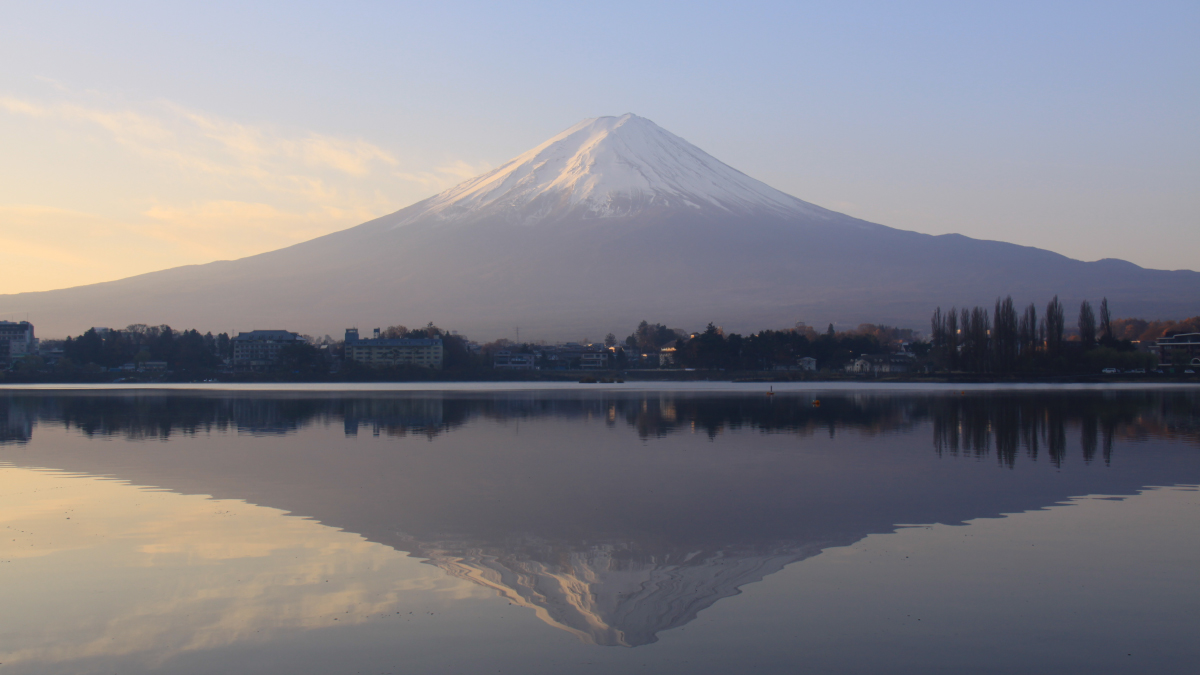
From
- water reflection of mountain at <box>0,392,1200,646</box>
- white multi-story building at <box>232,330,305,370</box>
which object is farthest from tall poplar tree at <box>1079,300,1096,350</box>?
white multi-story building at <box>232,330,305,370</box>

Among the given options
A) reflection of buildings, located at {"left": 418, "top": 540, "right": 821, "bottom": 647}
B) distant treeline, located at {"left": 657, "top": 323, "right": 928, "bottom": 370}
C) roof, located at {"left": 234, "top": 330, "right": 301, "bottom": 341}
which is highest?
roof, located at {"left": 234, "top": 330, "right": 301, "bottom": 341}

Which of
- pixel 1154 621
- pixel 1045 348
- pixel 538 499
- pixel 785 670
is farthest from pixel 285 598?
pixel 1045 348

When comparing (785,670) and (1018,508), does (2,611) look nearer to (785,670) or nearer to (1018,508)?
(785,670)

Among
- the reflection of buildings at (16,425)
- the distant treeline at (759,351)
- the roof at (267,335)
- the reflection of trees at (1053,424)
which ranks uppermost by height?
the roof at (267,335)

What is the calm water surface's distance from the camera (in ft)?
22.7

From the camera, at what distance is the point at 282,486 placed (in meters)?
15.6

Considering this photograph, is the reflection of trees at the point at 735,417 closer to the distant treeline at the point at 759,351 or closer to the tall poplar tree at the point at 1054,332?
the tall poplar tree at the point at 1054,332

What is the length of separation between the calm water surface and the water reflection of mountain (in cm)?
8

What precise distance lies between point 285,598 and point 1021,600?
6.97 meters

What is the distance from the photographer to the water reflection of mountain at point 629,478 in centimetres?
945

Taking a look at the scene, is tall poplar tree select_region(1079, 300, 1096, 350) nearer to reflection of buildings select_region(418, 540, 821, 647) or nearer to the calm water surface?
the calm water surface

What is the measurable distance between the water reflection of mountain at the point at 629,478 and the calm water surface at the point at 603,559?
8 centimetres

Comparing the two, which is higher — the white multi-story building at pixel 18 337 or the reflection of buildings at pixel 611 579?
the white multi-story building at pixel 18 337

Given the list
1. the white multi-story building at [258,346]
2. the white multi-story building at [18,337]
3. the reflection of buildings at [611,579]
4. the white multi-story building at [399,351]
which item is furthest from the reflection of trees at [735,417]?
the white multi-story building at [18,337]
